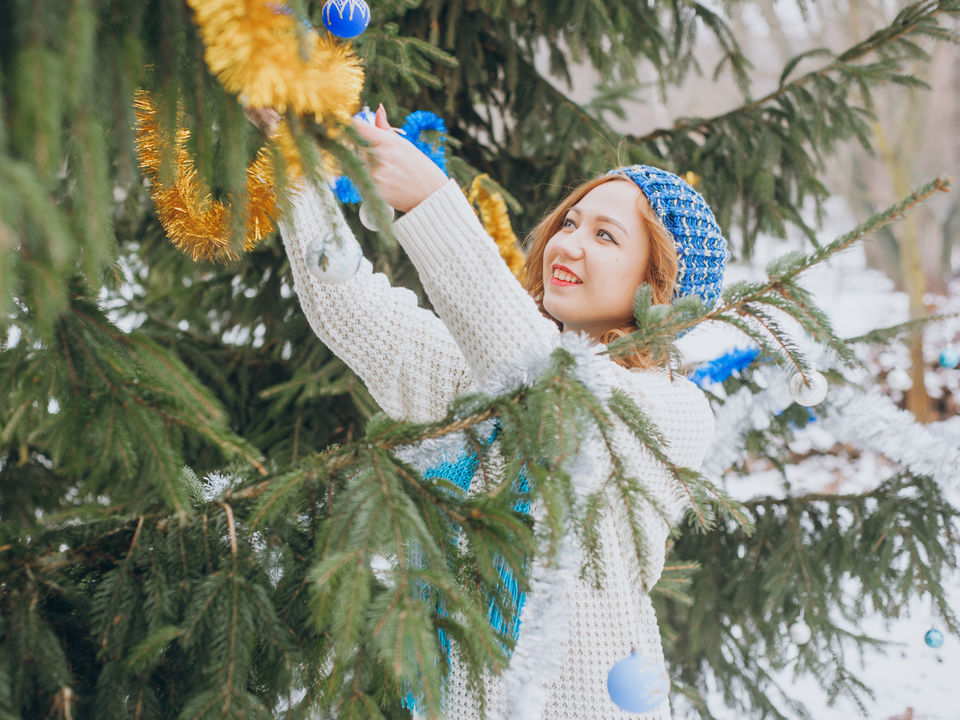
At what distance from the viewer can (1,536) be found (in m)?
0.87

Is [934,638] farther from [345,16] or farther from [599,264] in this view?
[345,16]

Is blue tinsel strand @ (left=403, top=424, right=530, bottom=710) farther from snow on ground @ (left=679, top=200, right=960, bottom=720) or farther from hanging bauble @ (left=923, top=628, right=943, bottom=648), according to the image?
hanging bauble @ (left=923, top=628, right=943, bottom=648)

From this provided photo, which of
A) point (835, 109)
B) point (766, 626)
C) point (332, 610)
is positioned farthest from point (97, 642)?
point (835, 109)

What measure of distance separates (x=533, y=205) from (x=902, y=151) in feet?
21.6

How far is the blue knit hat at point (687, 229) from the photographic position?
141 cm

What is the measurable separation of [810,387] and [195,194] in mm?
958

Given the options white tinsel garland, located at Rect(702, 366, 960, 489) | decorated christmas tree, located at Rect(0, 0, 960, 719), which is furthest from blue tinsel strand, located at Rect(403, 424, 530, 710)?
white tinsel garland, located at Rect(702, 366, 960, 489)

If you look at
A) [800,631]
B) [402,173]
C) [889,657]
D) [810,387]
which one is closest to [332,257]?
[402,173]

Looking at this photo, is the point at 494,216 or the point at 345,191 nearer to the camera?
the point at 345,191

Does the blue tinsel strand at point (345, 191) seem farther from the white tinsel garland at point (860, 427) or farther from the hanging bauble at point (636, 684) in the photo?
the white tinsel garland at point (860, 427)

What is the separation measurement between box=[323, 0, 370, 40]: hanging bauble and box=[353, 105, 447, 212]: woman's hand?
0.29m

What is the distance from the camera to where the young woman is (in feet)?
3.07

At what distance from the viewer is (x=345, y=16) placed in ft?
3.59

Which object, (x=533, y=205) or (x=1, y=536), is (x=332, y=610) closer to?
(x=1, y=536)
